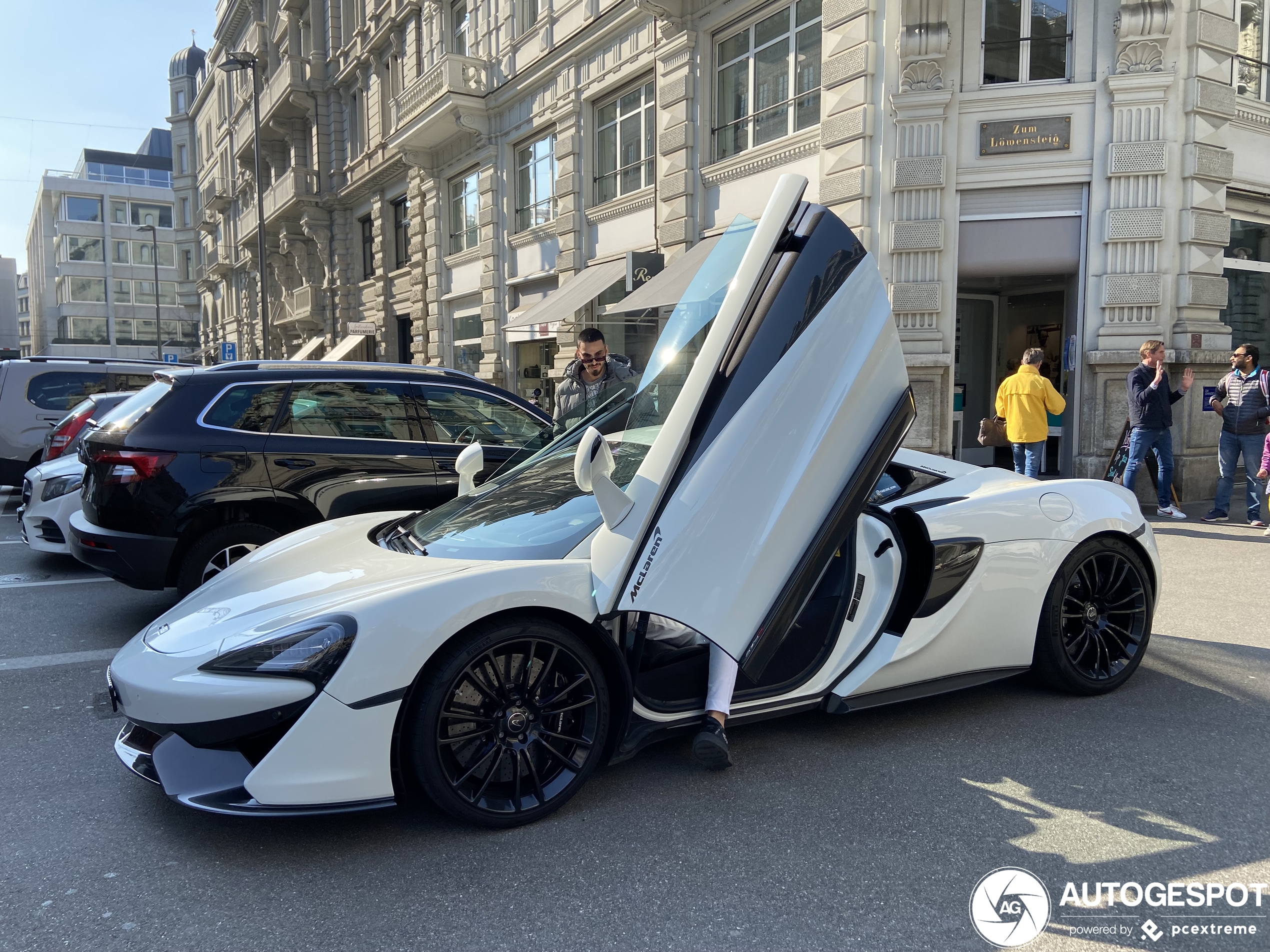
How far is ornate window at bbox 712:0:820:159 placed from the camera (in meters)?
12.1

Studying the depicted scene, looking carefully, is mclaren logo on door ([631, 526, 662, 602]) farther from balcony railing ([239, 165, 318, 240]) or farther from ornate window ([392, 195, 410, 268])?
balcony railing ([239, 165, 318, 240])

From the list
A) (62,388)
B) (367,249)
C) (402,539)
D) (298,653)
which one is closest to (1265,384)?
(402,539)

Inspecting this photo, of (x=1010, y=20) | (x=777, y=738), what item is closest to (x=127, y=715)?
(x=777, y=738)

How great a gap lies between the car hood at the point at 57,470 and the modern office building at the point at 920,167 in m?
4.79

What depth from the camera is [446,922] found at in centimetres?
234

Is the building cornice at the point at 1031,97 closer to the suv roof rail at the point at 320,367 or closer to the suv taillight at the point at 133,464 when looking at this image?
the suv roof rail at the point at 320,367

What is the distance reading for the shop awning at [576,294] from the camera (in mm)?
15477

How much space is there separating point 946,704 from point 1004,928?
165 cm

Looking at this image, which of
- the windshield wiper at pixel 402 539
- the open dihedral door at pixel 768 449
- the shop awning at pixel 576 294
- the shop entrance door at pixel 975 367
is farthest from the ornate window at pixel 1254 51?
the windshield wiper at pixel 402 539

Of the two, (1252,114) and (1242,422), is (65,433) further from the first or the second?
(1252,114)

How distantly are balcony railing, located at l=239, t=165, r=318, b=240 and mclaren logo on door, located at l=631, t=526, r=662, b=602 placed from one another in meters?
31.6

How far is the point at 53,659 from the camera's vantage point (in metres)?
4.71

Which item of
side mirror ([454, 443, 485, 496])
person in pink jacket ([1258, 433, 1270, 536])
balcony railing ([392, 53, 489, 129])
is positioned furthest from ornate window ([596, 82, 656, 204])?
side mirror ([454, 443, 485, 496])

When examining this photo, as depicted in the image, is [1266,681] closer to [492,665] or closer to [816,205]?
[816,205]
